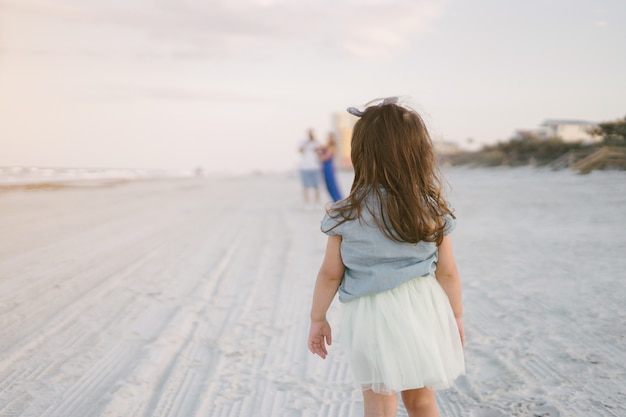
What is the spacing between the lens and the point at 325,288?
6.43 feet

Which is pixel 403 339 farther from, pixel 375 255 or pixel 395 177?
pixel 395 177

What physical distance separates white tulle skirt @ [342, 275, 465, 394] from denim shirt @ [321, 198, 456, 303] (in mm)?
45

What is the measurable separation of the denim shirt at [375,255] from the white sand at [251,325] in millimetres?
1093

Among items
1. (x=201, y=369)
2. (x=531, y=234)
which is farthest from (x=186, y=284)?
(x=531, y=234)

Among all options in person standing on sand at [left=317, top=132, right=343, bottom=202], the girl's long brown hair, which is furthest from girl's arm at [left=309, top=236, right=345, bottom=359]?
person standing on sand at [left=317, top=132, right=343, bottom=202]

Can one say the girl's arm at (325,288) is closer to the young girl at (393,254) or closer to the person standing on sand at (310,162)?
the young girl at (393,254)

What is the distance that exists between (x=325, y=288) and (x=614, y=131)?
16.2 meters

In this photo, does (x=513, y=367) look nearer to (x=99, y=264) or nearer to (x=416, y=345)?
(x=416, y=345)

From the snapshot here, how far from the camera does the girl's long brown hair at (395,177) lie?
1823mm

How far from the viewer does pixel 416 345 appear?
1.82m

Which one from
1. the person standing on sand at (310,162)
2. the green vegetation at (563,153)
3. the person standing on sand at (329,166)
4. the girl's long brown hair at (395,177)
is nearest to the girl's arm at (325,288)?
the girl's long brown hair at (395,177)

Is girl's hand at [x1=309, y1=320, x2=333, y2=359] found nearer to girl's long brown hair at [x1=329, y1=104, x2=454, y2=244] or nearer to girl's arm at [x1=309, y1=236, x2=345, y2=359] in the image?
girl's arm at [x1=309, y1=236, x2=345, y2=359]

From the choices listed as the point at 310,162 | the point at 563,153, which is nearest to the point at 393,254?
the point at 310,162

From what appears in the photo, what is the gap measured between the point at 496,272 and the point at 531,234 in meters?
2.41
